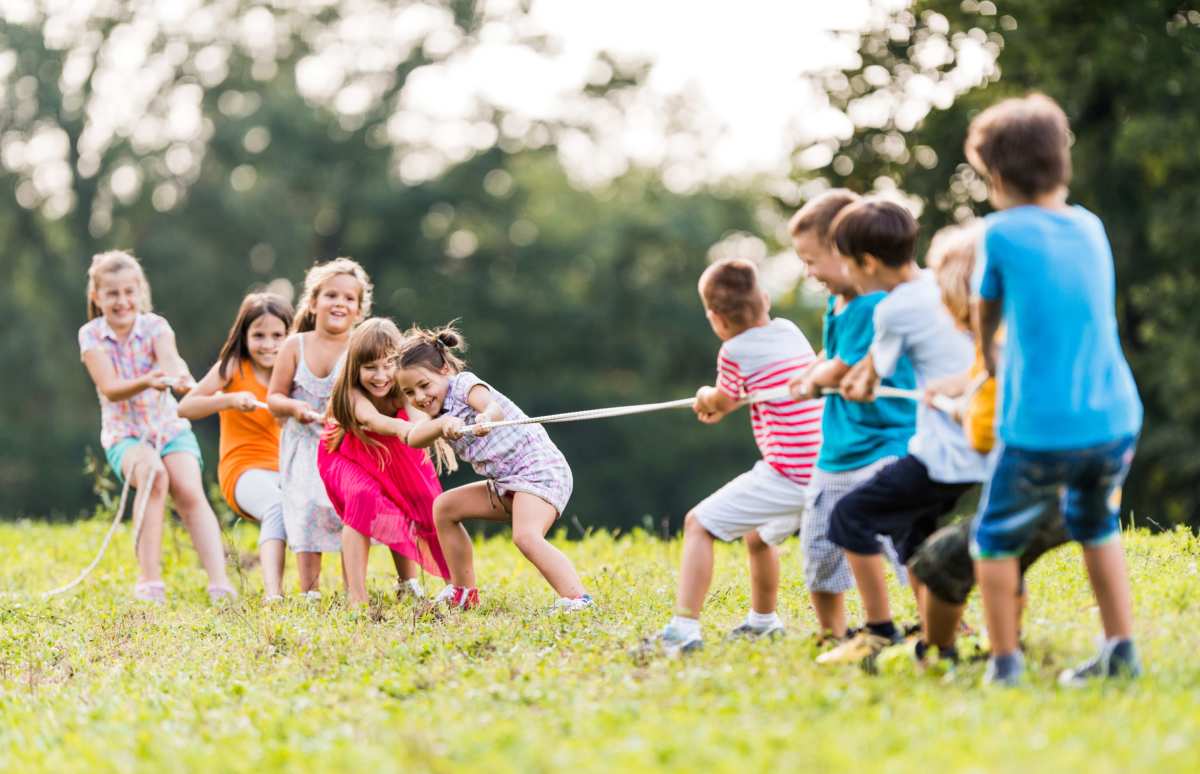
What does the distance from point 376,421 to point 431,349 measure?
0.52 meters

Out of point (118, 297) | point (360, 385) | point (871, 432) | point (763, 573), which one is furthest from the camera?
point (118, 297)

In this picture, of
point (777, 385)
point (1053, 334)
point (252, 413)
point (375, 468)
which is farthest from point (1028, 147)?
point (252, 413)

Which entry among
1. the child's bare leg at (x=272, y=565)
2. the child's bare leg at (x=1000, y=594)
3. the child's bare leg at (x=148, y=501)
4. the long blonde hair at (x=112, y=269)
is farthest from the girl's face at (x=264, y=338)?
the child's bare leg at (x=1000, y=594)

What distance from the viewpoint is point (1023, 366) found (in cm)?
478

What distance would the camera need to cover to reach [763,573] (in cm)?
640

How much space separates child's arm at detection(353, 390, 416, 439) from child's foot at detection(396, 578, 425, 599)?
0.81 meters

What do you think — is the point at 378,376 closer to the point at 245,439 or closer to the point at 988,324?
the point at 245,439

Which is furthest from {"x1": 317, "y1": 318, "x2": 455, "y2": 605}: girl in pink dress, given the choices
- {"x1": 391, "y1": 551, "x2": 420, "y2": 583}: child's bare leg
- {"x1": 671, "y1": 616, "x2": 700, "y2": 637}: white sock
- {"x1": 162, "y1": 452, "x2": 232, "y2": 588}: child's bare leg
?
{"x1": 671, "y1": 616, "x2": 700, "y2": 637}: white sock

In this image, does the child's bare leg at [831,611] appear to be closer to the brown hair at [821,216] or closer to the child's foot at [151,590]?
the brown hair at [821,216]

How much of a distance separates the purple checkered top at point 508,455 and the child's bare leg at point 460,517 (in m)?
0.10

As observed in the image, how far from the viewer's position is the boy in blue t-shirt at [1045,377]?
4.75 metres

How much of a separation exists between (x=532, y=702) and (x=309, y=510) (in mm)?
3763

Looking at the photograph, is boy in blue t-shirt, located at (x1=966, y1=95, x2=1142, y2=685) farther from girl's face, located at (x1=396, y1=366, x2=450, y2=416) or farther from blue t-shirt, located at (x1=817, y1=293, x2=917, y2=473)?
girl's face, located at (x1=396, y1=366, x2=450, y2=416)

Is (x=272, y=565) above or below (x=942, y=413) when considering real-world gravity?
below
